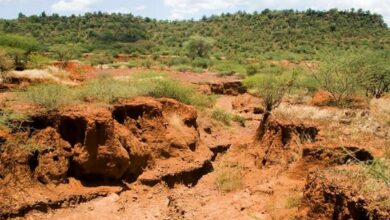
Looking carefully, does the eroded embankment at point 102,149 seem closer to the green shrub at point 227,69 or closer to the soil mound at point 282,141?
the soil mound at point 282,141

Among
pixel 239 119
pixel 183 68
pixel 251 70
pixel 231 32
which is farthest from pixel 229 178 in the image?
pixel 231 32

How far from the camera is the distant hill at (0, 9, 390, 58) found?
52844mm

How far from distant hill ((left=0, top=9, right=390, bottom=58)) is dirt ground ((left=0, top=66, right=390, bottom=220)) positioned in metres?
35.0

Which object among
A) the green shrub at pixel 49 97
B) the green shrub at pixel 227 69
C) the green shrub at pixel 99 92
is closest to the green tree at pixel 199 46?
the green shrub at pixel 227 69

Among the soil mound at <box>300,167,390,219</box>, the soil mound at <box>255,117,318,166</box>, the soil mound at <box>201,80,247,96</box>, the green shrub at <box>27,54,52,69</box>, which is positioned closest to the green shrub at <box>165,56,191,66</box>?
the soil mound at <box>201,80,247,96</box>

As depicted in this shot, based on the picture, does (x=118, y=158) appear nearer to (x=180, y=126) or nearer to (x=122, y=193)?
(x=122, y=193)

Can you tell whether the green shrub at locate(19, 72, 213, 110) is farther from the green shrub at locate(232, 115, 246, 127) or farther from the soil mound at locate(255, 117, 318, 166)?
the soil mound at locate(255, 117, 318, 166)

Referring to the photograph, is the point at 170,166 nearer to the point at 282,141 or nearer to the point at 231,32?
the point at 282,141

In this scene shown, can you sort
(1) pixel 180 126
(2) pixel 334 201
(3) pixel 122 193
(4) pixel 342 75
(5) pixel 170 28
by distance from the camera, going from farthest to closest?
(5) pixel 170 28 → (4) pixel 342 75 → (1) pixel 180 126 → (3) pixel 122 193 → (2) pixel 334 201

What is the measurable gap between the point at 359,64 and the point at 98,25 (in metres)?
47.9

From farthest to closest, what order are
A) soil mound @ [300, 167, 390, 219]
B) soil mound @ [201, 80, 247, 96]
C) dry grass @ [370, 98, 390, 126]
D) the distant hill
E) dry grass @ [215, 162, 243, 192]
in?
the distant hill < soil mound @ [201, 80, 247, 96] < dry grass @ [370, 98, 390, 126] < dry grass @ [215, 162, 243, 192] < soil mound @ [300, 167, 390, 219]

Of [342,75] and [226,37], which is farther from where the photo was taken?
[226,37]

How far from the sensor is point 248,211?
9.66m

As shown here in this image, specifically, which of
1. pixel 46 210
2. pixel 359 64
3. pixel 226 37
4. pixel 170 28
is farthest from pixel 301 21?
pixel 46 210
